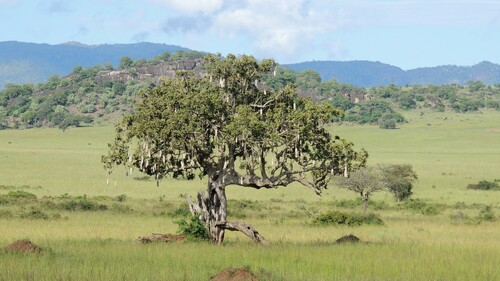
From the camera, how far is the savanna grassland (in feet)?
74.8

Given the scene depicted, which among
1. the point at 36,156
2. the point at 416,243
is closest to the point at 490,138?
the point at 36,156

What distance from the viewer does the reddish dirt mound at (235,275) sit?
19844 millimetres

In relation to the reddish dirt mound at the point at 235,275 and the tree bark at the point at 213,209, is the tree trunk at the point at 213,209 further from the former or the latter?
the reddish dirt mound at the point at 235,275

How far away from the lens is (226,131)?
2811 cm

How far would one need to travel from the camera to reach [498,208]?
200 ft

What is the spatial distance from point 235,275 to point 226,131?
348 inches

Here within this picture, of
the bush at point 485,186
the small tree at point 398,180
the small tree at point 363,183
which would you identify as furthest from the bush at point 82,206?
the bush at point 485,186

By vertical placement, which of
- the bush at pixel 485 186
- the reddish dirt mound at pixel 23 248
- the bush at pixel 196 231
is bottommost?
the bush at pixel 485 186

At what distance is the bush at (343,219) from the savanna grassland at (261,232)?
872 millimetres

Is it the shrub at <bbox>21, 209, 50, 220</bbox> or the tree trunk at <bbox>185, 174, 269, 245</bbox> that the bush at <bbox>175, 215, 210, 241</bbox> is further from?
the shrub at <bbox>21, 209, 50, 220</bbox>

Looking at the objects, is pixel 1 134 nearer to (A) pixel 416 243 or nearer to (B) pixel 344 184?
(B) pixel 344 184

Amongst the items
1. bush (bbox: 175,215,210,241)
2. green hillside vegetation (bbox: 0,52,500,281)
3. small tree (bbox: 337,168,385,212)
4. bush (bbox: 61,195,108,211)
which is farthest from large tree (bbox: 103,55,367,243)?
small tree (bbox: 337,168,385,212)

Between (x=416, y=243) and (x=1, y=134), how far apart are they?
167 m

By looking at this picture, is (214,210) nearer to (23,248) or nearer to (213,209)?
(213,209)
